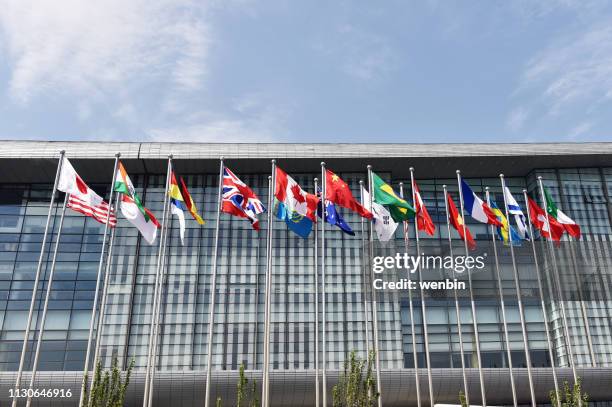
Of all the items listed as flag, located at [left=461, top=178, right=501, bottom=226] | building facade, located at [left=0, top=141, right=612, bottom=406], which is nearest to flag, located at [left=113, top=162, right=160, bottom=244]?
flag, located at [left=461, top=178, right=501, bottom=226]

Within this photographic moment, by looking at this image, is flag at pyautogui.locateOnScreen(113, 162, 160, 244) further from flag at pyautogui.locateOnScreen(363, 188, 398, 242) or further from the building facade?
the building facade

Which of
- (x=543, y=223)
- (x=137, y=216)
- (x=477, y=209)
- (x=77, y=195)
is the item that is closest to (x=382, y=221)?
(x=477, y=209)

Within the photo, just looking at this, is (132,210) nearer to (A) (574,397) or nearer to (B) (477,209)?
(B) (477,209)

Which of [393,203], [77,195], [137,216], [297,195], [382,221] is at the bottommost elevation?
[137,216]

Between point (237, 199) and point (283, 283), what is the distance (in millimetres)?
20837

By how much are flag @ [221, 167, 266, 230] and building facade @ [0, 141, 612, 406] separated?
63.0 feet

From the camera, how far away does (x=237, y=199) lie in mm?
30938

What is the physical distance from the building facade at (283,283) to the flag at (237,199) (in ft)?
63.0

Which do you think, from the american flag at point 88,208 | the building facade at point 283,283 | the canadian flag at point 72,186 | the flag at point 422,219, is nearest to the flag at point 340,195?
the flag at point 422,219

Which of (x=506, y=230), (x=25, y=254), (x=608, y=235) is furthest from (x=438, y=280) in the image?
(x=25, y=254)

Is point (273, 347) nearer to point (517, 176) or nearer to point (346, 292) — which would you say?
point (346, 292)

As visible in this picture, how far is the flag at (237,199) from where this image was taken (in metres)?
30.6

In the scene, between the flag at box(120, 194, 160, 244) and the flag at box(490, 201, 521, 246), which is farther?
the flag at box(490, 201, 521, 246)

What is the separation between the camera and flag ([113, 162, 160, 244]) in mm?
28844
